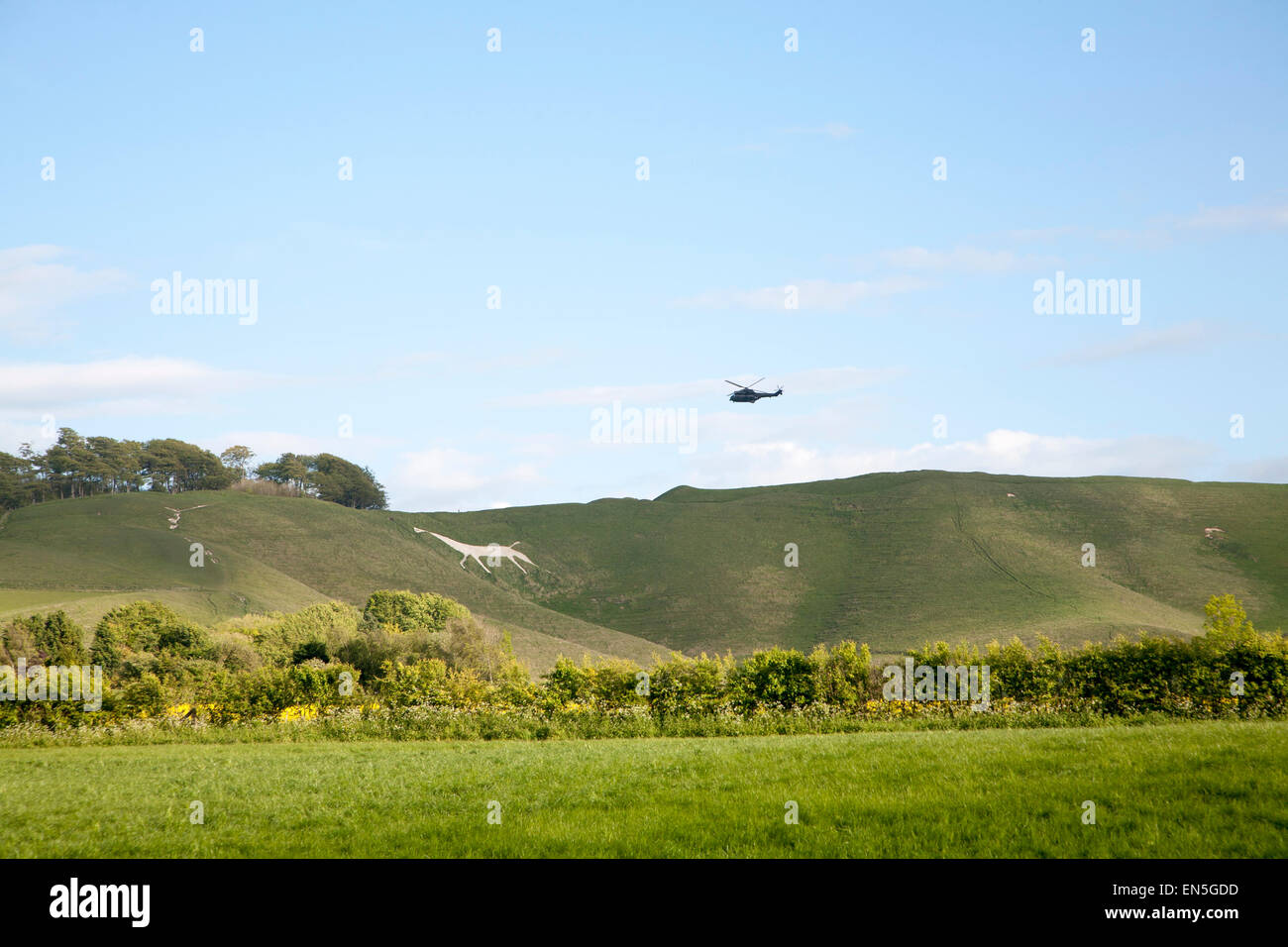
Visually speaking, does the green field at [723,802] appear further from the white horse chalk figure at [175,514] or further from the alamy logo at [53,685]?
the white horse chalk figure at [175,514]

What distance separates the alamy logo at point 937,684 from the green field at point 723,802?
7164mm

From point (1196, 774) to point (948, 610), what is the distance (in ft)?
Result: 242

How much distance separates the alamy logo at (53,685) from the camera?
918 inches

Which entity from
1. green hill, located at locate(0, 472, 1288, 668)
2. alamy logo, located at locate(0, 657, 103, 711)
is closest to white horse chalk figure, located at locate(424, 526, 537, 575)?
green hill, located at locate(0, 472, 1288, 668)

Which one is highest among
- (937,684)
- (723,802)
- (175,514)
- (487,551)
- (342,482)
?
(342,482)

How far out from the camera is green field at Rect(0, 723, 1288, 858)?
9.41m

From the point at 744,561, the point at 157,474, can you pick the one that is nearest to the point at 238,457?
the point at 157,474

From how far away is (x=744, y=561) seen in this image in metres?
102

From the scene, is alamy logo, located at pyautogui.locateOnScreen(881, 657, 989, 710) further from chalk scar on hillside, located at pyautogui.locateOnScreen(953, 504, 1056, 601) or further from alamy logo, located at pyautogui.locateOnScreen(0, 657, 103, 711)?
chalk scar on hillside, located at pyautogui.locateOnScreen(953, 504, 1056, 601)
